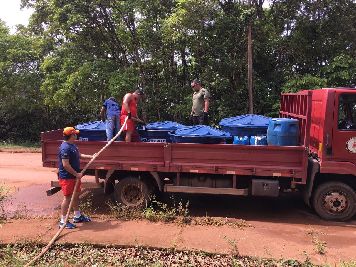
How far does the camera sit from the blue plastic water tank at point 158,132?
25.3 feet

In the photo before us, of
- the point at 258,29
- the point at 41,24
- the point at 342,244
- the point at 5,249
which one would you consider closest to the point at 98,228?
the point at 5,249

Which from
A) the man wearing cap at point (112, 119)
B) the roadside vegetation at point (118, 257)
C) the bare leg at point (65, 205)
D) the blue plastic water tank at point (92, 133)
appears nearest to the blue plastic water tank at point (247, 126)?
the man wearing cap at point (112, 119)

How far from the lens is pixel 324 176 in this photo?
22.1ft

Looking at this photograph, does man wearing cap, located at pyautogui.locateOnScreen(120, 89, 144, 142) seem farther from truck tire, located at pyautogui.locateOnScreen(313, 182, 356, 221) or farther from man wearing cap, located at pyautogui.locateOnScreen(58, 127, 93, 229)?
truck tire, located at pyautogui.locateOnScreen(313, 182, 356, 221)

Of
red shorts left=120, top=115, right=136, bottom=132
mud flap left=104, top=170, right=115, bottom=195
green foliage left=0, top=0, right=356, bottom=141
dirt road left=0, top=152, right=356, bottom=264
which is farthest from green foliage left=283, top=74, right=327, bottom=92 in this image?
mud flap left=104, top=170, right=115, bottom=195

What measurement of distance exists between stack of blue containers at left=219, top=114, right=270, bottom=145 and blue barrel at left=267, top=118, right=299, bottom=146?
0.87 ft

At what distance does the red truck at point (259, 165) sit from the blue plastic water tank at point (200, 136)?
201 millimetres

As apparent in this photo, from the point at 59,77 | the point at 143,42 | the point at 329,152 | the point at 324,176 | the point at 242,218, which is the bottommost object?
the point at 242,218

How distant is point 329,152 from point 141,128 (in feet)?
11.5

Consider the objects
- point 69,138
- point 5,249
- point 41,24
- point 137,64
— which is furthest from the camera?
point 41,24

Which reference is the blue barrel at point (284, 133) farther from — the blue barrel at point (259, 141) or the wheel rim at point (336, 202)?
the wheel rim at point (336, 202)

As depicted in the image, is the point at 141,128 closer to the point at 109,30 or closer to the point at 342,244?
the point at 342,244

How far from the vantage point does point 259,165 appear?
6613mm

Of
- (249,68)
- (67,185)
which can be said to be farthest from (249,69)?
(67,185)
